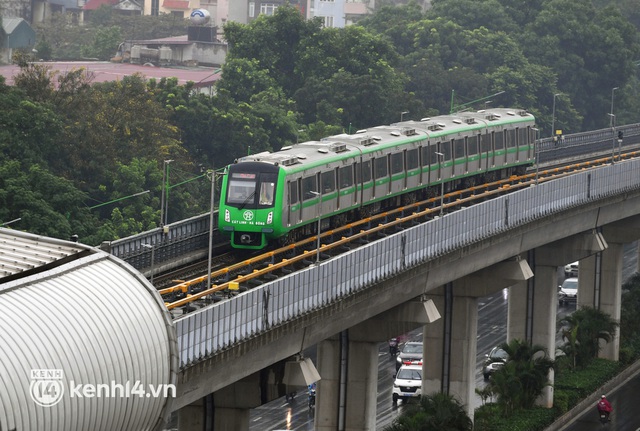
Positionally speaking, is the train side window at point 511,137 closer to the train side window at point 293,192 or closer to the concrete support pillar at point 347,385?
the concrete support pillar at point 347,385

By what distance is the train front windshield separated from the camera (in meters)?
65.4

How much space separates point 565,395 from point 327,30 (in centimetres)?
7009

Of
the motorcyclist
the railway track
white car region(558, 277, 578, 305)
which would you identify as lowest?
white car region(558, 277, 578, 305)

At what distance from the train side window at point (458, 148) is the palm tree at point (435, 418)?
22418mm

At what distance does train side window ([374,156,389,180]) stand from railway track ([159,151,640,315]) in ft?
6.23

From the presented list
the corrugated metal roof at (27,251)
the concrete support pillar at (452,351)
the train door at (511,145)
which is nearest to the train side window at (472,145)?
the train door at (511,145)

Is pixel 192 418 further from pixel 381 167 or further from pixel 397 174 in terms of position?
pixel 397 174

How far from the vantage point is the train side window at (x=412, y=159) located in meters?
80.9

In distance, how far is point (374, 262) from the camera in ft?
202

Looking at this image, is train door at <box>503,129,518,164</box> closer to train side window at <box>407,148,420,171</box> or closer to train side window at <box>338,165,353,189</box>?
train side window at <box>407,148,420,171</box>

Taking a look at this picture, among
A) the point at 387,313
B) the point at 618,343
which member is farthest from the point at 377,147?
the point at 618,343

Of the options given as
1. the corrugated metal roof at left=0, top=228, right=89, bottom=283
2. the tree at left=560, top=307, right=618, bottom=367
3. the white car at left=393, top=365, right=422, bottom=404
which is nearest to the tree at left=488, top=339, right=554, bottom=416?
the white car at left=393, top=365, right=422, bottom=404

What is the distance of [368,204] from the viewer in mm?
76312

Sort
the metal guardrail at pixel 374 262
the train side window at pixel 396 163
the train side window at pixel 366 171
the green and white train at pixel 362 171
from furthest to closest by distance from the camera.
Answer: the train side window at pixel 396 163 → the train side window at pixel 366 171 → the green and white train at pixel 362 171 → the metal guardrail at pixel 374 262
